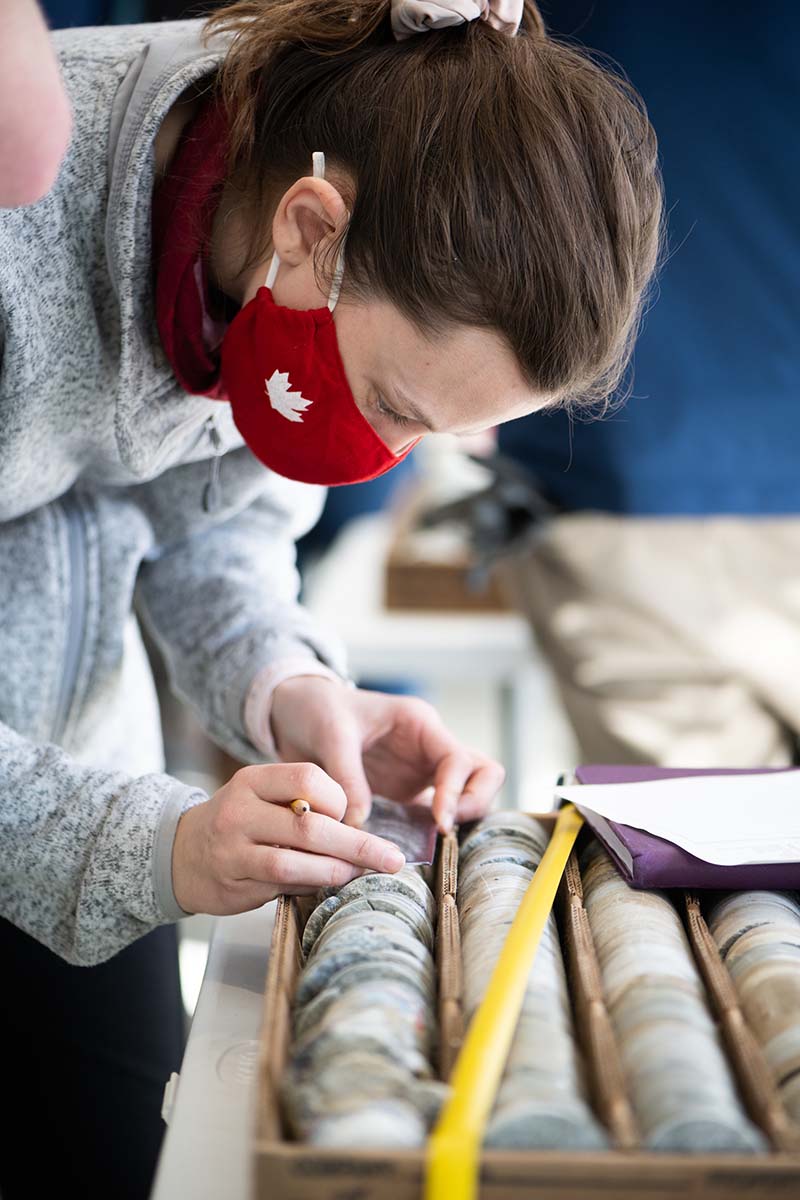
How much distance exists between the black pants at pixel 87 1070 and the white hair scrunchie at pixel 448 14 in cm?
79

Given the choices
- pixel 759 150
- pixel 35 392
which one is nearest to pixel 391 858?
pixel 35 392

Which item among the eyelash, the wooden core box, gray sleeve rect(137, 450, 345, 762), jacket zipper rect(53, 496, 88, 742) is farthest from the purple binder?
jacket zipper rect(53, 496, 88, 742)

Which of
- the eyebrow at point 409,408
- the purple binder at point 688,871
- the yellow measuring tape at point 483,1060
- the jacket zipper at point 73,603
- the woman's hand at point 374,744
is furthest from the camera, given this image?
the jacket zipper at point 73,603

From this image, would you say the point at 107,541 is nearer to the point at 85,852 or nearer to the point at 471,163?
the point at 85,852

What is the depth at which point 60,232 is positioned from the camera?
842 mm

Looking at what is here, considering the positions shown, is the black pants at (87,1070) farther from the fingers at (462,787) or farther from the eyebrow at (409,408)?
the eyebrow at (409,408)

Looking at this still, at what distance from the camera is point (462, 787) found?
92 centimetres

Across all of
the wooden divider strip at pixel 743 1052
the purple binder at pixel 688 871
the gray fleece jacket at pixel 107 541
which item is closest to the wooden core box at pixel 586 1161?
the wooden divider strip at pixel 743 1052

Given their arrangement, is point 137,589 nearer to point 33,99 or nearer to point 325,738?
point 325,738

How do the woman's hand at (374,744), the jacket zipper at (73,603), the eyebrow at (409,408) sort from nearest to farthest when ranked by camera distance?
the eyebrow at (409,408)
the woman's hand at (374,744)
the jacket zipper at (73,603)

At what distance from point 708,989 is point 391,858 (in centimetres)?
21

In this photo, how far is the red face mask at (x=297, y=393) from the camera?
84cm

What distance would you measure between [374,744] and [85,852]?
12.3 inches

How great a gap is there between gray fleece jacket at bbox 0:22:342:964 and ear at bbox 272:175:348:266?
0.10 m
